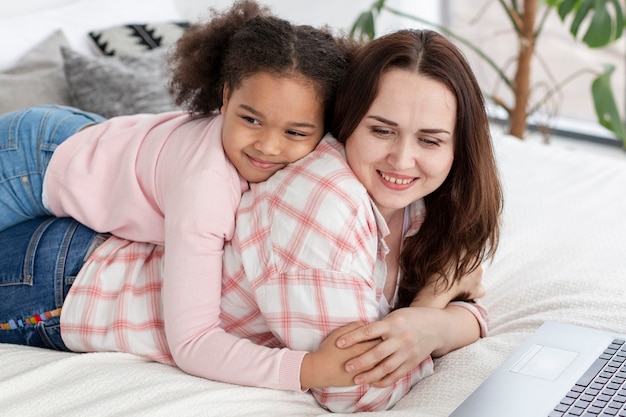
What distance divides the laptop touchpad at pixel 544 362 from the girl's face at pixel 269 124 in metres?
0.48

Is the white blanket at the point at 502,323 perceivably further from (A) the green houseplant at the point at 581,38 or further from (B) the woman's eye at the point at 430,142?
(A) the green houseplant at the point at 581,38

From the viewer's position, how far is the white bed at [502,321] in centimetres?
119

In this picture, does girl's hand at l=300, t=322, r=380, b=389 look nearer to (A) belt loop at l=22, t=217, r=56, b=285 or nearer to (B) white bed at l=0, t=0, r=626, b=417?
(B) white bed at l=0, t=0, r=626, b=417

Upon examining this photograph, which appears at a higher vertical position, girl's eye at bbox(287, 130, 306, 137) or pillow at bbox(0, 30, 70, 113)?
girl's eye at bbox(287, 130, 306, 137)

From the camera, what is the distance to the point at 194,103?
5.00ft

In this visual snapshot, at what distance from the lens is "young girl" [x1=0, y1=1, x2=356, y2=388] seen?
1.26 m

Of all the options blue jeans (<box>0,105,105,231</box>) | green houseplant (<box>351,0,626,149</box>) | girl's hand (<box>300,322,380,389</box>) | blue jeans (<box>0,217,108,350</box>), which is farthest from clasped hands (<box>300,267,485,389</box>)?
green houseplant (<box>351,0,626,149</box>)

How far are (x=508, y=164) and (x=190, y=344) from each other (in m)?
1.33

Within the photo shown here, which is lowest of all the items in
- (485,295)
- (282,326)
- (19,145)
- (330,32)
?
(485,295)

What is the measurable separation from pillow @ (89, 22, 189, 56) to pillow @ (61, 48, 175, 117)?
160mm

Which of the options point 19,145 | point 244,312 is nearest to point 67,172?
point 19,145

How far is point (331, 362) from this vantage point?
3.93 feet

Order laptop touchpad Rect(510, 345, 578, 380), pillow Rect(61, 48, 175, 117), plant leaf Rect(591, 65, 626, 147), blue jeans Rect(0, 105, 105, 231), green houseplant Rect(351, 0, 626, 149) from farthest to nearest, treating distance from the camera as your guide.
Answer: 1. plant leaf Rect(591, 65, 626, 147)
2. green houseplant Rect(351, 0, 626, 149)
3. pillow Rect(61, 48, 175, 117)
4. blue jeans Rect(0, 105, 105, 231)
5. laptop touchpad Rect(510, 345, 578, 380)

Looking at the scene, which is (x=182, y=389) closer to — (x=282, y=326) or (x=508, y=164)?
(x=282, y=326)
